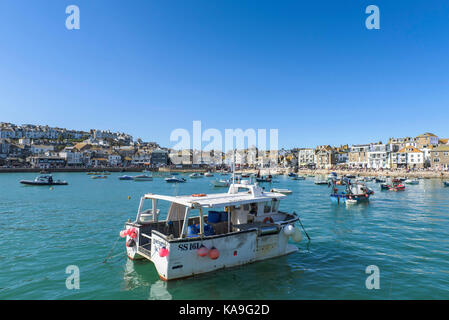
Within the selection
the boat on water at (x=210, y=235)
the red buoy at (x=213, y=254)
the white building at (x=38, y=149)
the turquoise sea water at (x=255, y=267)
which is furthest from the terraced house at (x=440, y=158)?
the white building at (x=38, y=149)

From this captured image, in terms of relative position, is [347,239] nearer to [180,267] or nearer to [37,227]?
[180,267]

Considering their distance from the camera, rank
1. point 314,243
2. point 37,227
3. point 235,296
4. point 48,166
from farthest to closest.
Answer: point 48,166
point 37,227
point 314,243
point 235,296

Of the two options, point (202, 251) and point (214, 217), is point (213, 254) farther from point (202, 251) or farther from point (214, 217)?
point (214, 217)

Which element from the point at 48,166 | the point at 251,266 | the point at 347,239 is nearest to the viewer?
the point at 251,266

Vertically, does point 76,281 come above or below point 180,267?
below

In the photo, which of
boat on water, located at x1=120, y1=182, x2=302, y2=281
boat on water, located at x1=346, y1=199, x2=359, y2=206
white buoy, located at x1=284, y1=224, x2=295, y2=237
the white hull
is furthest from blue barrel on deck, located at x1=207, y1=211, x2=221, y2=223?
boat on water, located at x1=346, y1=199, x2=359, y2=206

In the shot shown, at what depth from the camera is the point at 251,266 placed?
13.4 meters

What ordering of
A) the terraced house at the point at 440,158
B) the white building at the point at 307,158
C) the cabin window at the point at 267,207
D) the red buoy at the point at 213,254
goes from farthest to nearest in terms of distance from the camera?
the white building at the point at 307,158
the terraced house at the point at 440,158
the cabin window at the point at 267,207
the red buoy at the point at 213,254

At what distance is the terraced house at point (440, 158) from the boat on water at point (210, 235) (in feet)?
397

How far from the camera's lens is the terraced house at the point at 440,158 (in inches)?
4211

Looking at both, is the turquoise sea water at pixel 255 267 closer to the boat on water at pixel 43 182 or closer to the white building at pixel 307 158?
the boat on water at pixel 43 182
